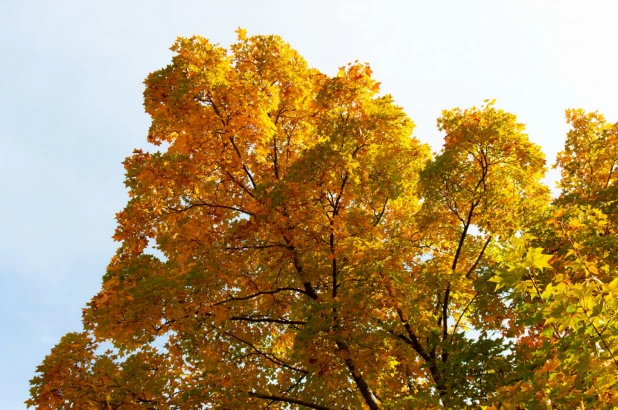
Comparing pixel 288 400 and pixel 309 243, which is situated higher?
pixel 309 243

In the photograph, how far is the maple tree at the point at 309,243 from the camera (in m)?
8.49

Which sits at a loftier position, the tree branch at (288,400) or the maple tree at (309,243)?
the maple tree at (309,243)

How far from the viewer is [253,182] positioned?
11211 mm

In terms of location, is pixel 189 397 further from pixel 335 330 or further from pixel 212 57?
pixel 212 57

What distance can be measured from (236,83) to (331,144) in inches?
120

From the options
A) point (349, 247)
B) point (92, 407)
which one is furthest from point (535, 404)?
point (92, 407)

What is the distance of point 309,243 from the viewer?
9.72m

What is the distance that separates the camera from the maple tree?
8492 millimetres

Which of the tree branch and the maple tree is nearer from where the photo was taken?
the maple tree

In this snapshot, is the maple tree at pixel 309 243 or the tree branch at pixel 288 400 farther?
the tree branch at pixel 288 400

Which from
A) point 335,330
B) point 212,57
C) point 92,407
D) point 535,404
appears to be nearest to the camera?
point 535,404

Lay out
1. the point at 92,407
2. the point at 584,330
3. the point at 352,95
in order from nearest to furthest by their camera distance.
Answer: the point at 584,330, the point at 92,407, the point at 352,95

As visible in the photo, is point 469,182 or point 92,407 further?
point 469,182

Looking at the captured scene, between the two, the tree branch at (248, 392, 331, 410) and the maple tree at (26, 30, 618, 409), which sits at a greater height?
the maple tree at (26, 30, 618, 409)
